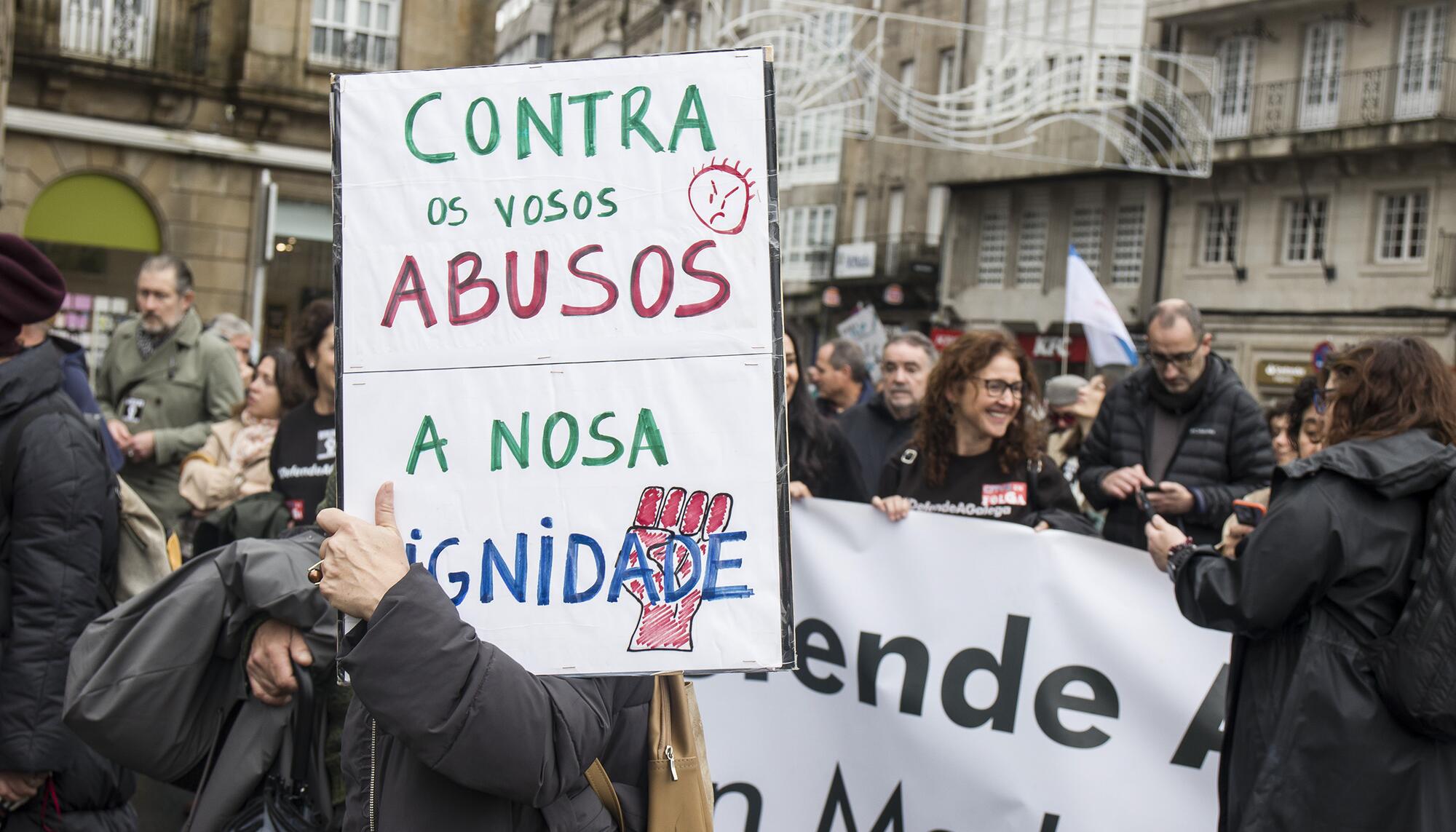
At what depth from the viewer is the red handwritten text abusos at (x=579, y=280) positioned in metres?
2.33

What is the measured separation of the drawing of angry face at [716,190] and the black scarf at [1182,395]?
364 cm

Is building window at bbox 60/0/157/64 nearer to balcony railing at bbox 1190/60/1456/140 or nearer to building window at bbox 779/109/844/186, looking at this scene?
balcony railing at bbox 1190/60/1456/140

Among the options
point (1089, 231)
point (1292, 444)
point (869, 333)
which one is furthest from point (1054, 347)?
point (1292, 444)

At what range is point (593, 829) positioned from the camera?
220 centimetres

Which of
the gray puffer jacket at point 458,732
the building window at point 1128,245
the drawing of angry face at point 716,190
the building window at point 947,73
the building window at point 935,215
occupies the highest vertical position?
the building window at point 947,73

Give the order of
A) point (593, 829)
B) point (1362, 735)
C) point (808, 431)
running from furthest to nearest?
point (808, 431), point (1362, 735), point (593, 829)

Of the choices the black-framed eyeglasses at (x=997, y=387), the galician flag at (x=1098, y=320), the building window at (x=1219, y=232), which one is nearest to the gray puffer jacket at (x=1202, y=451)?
the black-framed eyeglasses at (x=997, y=387)

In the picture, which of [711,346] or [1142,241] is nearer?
[711,346]

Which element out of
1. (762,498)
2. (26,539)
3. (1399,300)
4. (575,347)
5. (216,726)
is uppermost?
(1399,300)

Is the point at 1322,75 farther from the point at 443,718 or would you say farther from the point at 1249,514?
the point at 443,718

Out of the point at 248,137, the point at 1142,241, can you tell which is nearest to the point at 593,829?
the point at 248,137

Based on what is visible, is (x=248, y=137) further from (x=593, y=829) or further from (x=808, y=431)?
(x=593, y=829)

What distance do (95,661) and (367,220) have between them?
1143mm

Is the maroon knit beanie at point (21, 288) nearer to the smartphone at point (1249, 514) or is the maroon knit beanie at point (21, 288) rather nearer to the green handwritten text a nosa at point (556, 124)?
the green handwritten text a nosa at point (556, 124)
